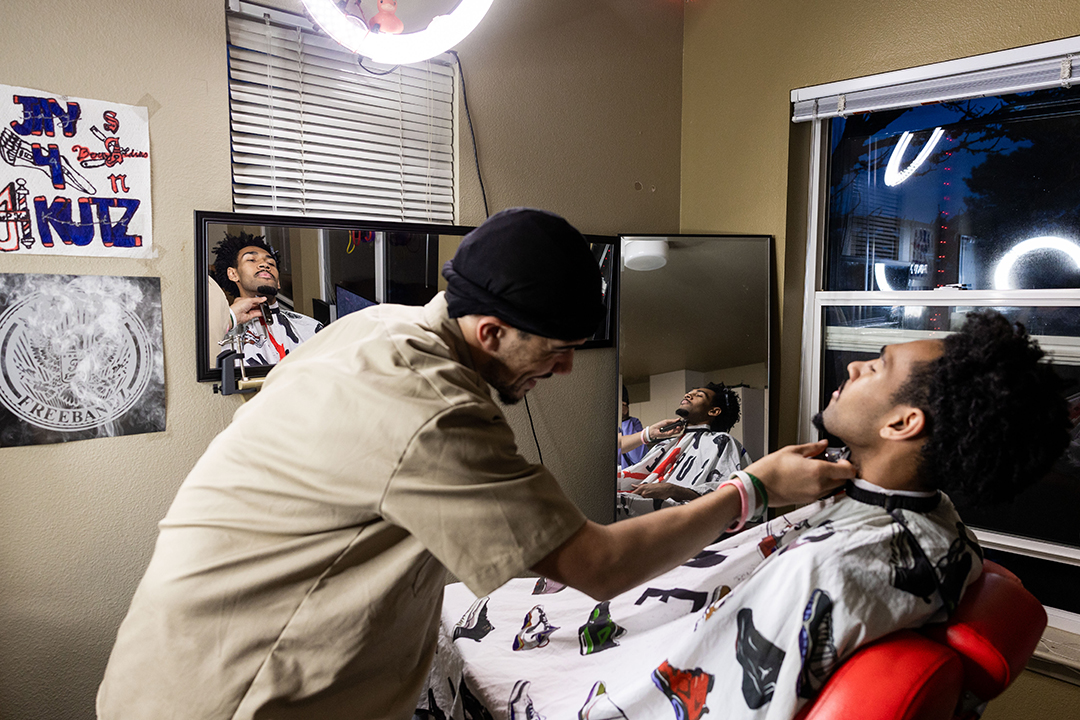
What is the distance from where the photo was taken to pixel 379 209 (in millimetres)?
2191

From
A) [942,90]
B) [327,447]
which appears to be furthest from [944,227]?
[327,447]

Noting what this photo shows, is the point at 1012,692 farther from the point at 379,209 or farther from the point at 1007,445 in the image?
the point at 379,209

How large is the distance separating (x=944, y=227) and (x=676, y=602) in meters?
1.73

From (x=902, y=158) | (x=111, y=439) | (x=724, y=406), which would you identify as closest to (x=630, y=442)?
(x=724, y=406)

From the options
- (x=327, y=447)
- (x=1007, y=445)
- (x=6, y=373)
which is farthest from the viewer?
(x=6, y=373)

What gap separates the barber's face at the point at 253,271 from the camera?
6.23 ft

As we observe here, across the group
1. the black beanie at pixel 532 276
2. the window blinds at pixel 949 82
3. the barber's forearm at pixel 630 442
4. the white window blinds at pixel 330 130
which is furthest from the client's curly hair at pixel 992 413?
the white window blinds at pixel 330 130

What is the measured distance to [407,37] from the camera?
1.83 m

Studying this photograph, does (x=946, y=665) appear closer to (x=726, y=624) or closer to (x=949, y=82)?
(x=726, y=624)

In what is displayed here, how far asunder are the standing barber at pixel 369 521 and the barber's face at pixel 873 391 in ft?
1.43

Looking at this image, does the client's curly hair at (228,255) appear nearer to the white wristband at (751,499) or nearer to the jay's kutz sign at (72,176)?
the jay's kutz sign at (72,176)

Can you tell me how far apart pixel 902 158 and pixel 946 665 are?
78.3 inches

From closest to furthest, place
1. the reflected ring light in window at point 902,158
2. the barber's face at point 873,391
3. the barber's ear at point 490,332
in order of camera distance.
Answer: the barber's ear at point 490,332, the barber's face at point 873,391, the reflected ring light in window at point 902,158

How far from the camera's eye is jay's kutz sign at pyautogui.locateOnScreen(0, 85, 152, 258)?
1.59m
